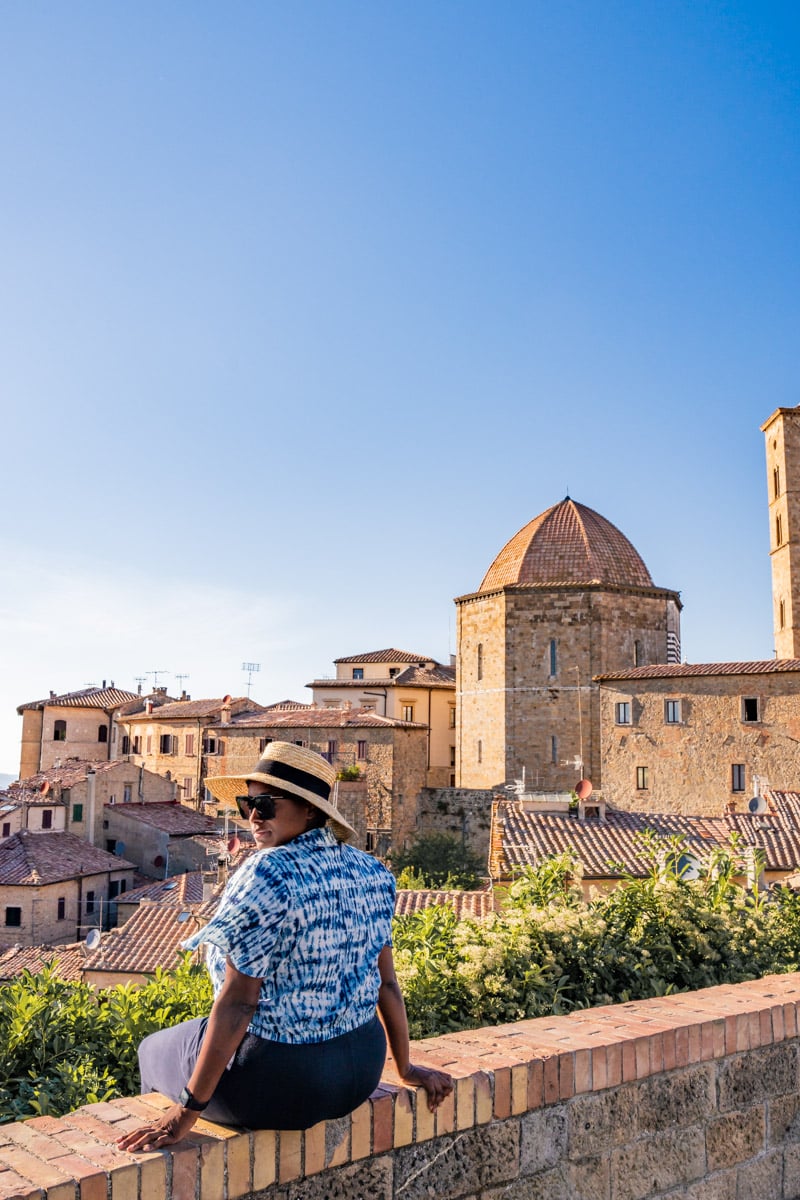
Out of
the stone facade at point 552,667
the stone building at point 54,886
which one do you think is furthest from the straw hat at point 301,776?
the stone building at point 54,886

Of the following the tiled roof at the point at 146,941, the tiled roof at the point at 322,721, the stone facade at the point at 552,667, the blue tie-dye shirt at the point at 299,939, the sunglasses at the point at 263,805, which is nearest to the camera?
the blue tie-dye shirt at the point at 299,939

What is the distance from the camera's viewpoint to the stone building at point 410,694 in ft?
153

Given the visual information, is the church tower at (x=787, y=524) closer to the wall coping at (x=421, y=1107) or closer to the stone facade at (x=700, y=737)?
the stone facade at (x=700, y=737)

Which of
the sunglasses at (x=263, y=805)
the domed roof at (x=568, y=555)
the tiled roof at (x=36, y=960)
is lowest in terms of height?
the tiled roof at (x=36, y=960)

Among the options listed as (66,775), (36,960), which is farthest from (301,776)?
(66,775)

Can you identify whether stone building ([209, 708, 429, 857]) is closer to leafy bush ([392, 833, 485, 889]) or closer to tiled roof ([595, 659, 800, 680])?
leafy bush ([392, 833, 485, 889])

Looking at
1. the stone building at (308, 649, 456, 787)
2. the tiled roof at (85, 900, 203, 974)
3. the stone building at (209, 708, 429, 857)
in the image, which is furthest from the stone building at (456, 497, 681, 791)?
the tiled roof at (85, 900, 203, 974)

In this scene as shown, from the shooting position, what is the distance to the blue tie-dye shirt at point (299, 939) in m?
2.51

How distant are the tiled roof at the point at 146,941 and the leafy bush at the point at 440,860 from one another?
12.5m

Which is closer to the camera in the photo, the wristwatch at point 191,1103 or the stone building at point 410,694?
the wristwatch at point 191,1103

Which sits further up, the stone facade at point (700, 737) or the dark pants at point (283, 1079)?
the stone facade at point (700, 737)

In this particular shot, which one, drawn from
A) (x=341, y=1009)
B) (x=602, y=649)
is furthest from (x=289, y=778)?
(x=602, y=649)

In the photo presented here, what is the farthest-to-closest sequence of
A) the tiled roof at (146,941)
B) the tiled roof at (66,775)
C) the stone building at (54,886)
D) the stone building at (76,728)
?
the stone building at (76,728)
the tiled roof at (66,775)
the stone building at (54,886)
the tiled roof at (146,941)

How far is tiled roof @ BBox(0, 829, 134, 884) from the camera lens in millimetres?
33250
